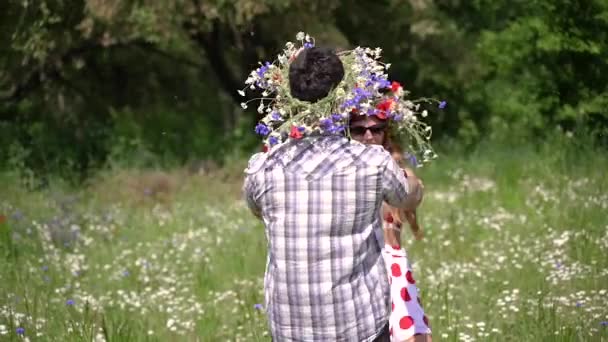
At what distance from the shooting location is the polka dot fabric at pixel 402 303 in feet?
14.5

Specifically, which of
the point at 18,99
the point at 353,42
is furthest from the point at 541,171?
the point at 18,99

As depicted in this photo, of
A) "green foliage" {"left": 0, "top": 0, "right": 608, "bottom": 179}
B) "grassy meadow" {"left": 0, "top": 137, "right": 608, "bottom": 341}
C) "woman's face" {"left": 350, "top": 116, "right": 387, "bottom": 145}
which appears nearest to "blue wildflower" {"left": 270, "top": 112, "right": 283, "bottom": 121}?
"woman's face" {"left": 350, "top": 116, "right": 387, "bottom": 145}

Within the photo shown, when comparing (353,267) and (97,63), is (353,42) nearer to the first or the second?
(97,63)

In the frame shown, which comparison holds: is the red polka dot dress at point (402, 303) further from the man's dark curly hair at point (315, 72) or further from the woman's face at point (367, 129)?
the man's dark curly hair at point (315, 72)

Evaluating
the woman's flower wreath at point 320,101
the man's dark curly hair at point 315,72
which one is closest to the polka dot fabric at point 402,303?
the woman's flower wreath at point 320,101

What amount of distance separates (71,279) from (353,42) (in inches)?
Result: 400

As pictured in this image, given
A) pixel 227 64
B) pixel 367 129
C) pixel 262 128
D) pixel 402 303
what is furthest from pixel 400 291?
pixel 227 64

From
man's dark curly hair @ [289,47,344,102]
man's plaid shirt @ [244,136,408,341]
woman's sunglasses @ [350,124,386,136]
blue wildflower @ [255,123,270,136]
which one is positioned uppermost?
man's dark curly hair @ [289,47,344,102]

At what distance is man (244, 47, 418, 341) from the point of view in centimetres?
323

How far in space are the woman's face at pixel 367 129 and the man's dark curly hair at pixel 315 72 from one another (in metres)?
0.71

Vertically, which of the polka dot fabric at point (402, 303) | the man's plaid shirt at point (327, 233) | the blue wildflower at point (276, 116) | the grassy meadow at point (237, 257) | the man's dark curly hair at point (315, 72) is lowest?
the grassy meadow at point (237, 257)

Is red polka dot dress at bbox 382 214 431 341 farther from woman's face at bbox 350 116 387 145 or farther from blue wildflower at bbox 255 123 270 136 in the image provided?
blue wildflower at bbox 255 123 270 136

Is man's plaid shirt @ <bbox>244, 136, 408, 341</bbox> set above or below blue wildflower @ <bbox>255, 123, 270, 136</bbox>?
below

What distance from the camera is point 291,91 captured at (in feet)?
10.9
